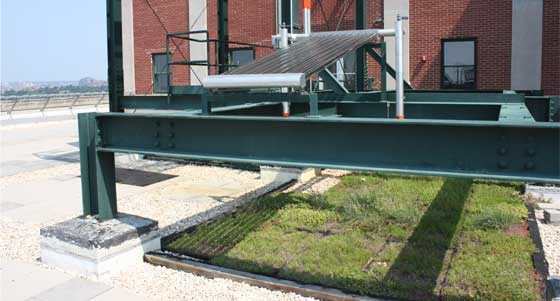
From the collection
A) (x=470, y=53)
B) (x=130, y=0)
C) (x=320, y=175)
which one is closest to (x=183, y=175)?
(x=320, y=175)

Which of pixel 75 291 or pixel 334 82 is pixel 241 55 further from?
pixel 75 291

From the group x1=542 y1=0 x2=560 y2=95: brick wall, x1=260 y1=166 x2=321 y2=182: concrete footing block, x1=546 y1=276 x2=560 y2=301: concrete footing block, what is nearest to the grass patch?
A: x1=546 y1=276 x2=560 y2=301: concrete footing block

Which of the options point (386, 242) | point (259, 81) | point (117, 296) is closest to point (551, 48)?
point (386, 242)

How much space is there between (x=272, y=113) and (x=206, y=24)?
1442cm

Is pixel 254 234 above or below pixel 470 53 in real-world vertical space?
below

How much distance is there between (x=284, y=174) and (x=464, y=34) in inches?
345

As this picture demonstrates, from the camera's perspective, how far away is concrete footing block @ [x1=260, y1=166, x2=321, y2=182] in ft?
32.7

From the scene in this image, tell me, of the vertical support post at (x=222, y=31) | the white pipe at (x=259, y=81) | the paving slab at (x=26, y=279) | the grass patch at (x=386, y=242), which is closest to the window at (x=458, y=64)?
the vertical support post at (x=222, y=31)

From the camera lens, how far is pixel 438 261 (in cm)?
564

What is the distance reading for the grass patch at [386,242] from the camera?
5.11 m

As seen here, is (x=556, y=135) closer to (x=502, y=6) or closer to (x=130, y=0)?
(x=502, y=6)

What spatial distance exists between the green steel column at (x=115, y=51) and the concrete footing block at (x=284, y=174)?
9.15 feet

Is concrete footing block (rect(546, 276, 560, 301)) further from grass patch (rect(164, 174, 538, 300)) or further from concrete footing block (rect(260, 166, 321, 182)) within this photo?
concrete footing block (rect(260, 166, 321, 182))

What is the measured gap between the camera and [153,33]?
22.0 m
